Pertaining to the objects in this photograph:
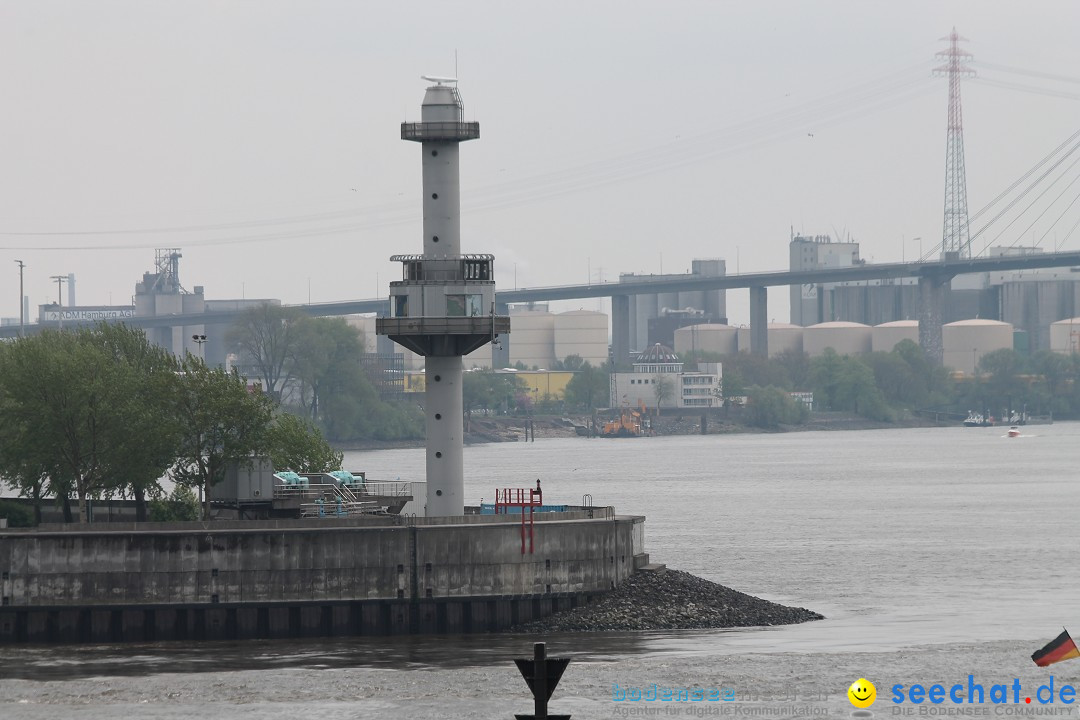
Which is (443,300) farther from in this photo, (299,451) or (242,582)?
(299,451)

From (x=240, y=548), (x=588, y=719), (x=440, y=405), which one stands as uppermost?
(x=440, y=405)

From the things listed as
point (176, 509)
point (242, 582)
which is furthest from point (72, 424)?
point (242, 582)

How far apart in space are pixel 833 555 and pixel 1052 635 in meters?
26.1

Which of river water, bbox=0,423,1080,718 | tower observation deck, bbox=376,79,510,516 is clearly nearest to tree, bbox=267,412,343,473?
tower observation deck, bbox=376,79,510,516

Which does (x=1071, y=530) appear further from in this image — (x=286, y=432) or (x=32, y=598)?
(x=32, y=598)

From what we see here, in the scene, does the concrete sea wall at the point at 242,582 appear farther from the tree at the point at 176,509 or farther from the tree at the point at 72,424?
the tree at the point at 176,509

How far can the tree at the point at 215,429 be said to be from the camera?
201 ft

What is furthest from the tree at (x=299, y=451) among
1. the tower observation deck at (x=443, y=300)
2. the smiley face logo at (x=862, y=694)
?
the smiley face logo at (x=862, y=694)

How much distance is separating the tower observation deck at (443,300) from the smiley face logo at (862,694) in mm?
15072

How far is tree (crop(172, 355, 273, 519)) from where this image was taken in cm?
6116

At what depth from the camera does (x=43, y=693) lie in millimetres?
47125

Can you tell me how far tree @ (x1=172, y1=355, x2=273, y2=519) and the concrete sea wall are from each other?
7060 mm

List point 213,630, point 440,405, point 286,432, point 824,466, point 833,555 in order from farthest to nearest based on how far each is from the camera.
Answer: point 824,466
point 833,555
point 286,432
point 440,405
point 213,630

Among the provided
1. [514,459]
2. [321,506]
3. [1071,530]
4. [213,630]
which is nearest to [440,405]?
[321,506]
